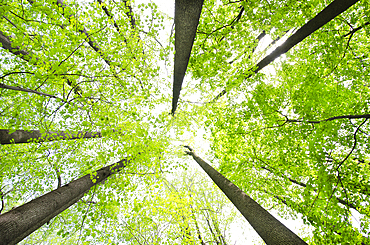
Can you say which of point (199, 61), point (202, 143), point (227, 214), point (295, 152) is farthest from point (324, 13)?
point (227, 214)

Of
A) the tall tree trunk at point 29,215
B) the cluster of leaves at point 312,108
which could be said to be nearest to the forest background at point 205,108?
the cluster of leaves at point 312,108

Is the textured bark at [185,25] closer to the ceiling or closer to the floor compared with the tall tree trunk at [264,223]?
closer to the ceiling

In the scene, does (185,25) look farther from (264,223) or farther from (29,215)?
(29,215)

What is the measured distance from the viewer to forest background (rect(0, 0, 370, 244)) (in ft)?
10.4

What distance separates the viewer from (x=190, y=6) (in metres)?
2.16

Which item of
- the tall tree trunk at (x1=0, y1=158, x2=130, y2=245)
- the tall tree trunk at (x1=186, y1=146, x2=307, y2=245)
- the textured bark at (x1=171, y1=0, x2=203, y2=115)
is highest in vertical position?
the textured bark at (x1=171, y1=0, x2=203, y2=115)

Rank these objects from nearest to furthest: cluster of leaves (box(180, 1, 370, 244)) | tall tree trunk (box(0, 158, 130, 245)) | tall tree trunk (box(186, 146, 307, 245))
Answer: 1. tall tree trunk (box(0, 158, 130, 245))
2. tall tree trunk (box(186, 146, 307, 245))
3. cluster of leaves (box(180, 1, 370, 244))

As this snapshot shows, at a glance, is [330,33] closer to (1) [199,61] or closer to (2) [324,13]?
(2) [324,13]

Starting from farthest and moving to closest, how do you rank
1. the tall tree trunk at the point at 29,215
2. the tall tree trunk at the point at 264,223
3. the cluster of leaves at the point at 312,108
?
the cluster of leaves at the point at 312,108 < the tall tree trunk at the point at 264,223 < the tall tree trunk at the point at 29,215

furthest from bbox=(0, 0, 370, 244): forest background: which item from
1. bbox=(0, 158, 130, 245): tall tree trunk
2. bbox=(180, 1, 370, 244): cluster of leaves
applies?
bbox=(0, 158, 130, 245): tall tree trunk

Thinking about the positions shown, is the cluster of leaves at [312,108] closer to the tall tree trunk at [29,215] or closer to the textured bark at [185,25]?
the textured bark at [185,25]

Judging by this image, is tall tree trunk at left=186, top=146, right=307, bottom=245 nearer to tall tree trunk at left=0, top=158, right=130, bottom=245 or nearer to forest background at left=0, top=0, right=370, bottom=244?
forest background at left=0, top=0, right=370, bottom=244

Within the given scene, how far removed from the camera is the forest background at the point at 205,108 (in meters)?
3.16

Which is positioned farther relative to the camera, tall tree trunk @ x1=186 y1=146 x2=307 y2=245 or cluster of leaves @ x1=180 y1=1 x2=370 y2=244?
cluster of leaves @ x1=180 y1=1 x2=370 y2=244
